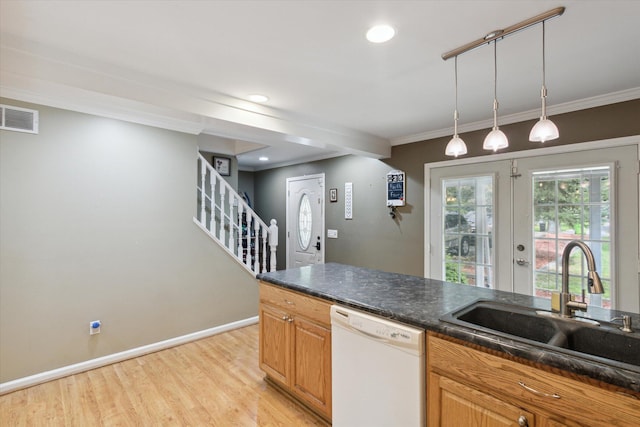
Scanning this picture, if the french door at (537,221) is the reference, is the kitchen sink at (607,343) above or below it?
below

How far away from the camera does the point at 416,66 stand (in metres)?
2.04

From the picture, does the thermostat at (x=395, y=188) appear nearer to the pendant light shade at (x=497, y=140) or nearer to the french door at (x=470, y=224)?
the french door at (x=470, y=224)

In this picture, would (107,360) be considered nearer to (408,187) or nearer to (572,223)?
(408,187)

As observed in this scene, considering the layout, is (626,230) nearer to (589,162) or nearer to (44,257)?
(589,162)

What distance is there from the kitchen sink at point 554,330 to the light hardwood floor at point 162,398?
1.25 m

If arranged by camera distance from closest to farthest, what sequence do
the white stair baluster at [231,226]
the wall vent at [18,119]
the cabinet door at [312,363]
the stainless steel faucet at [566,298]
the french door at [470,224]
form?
the stainless steel faucet at [566,298]
the cabinet door at [312,363]
the wall vent at [18,119]
the french door at [470,224]
the white stair baluster at [231,226]

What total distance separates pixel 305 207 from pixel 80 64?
3660mm

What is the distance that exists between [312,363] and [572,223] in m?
2.53

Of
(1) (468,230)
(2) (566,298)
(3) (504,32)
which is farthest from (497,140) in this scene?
(1) (468,230)

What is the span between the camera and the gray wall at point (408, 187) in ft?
8.71

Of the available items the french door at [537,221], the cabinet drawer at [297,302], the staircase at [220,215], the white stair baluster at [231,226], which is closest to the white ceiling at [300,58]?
the french door at [537,221]

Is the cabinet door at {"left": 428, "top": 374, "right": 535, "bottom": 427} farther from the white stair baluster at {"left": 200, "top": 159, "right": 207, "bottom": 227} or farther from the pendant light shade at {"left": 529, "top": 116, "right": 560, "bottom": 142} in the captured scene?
the white stair baluster at {"left": 200, "top": 159, "right": 207, "bottom": 227}

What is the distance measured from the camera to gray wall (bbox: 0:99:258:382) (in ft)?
8.05

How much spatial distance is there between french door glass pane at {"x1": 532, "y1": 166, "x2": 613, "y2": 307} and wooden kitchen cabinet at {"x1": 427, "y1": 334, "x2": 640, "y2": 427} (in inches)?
79.9
